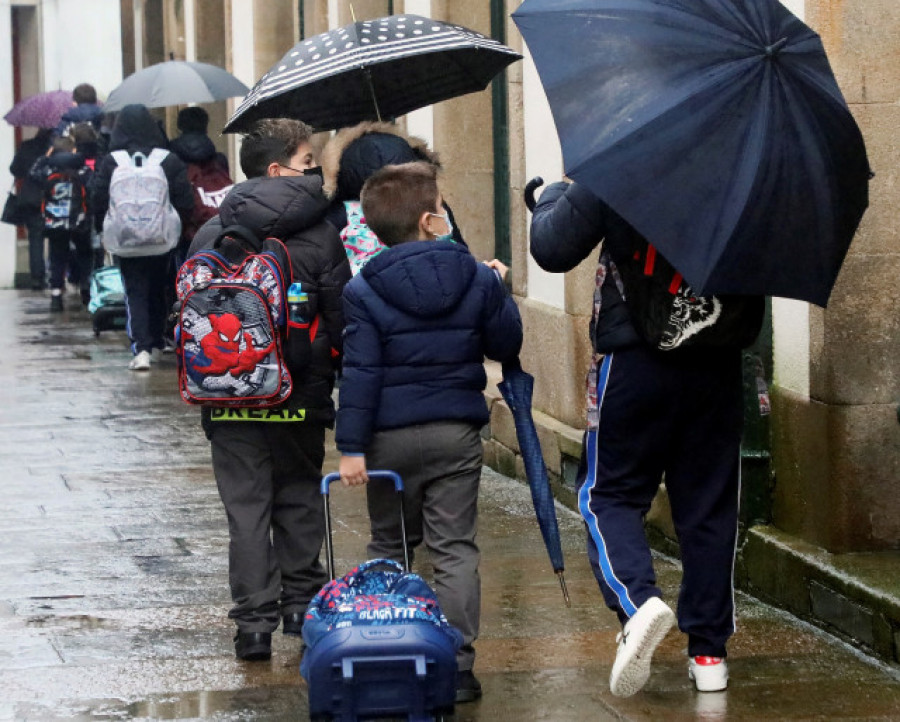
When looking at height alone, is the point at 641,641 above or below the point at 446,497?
below

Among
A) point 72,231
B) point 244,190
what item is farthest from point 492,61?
point 72,231

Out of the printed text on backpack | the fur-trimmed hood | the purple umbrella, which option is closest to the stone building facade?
the fur-trimmed hood

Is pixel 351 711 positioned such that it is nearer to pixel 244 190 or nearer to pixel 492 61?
pixel 244 190

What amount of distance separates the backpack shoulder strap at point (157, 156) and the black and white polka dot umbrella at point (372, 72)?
609 centimetres

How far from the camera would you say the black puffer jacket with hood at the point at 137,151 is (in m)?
13.3

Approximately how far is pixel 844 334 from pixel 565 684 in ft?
4.90

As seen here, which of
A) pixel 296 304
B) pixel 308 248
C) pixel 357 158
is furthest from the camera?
pixel 357 158

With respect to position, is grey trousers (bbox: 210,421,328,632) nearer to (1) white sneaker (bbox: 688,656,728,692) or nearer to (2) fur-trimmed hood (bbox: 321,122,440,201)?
(2) fur-trimmed hood (bbox: 321,122,440,201)

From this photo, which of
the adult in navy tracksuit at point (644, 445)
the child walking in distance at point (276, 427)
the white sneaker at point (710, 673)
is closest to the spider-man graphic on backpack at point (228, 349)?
the child walking in distance at point (276, 427)

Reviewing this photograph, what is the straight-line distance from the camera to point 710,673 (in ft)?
18.0

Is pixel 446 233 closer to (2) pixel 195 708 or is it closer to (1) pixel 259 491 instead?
(1) pixel 259 491

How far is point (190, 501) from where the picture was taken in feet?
29.3

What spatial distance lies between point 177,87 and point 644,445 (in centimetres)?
1068

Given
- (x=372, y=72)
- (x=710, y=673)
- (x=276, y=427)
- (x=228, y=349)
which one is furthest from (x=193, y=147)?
(x=710, y=673)
